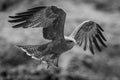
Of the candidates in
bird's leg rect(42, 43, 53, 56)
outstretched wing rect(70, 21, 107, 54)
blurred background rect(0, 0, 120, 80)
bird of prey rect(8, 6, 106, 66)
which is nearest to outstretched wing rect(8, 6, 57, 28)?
bird of prey rect(8, 6, 106, 66)

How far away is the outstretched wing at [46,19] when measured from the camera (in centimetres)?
841

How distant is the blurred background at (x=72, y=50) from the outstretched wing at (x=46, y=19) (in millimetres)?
4556

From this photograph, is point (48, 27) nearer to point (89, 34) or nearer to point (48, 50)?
point (48, 50)

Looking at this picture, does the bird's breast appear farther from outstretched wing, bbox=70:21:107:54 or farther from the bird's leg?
outstretched wing, bbox=70:21:107:54

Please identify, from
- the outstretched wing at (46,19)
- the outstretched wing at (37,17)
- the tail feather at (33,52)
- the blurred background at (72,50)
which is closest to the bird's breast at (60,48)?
the outstretched wing at (46,19)

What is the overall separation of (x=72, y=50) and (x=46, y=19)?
5218 millimetres

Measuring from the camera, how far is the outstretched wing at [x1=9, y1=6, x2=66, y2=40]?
331 inches

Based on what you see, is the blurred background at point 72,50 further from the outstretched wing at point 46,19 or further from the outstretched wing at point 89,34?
the outstretched wing at point 46,19

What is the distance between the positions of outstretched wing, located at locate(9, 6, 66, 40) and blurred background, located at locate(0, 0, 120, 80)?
4.56m

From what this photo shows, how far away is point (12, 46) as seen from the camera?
13.7m

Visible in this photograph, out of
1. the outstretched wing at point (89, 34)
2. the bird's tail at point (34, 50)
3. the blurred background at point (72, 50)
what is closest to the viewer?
the bird's tail at point (34, 50)

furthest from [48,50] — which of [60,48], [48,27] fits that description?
[48,27]

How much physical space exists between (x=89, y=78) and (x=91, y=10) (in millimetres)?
3063

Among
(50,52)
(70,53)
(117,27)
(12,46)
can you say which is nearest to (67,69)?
(70,53)
